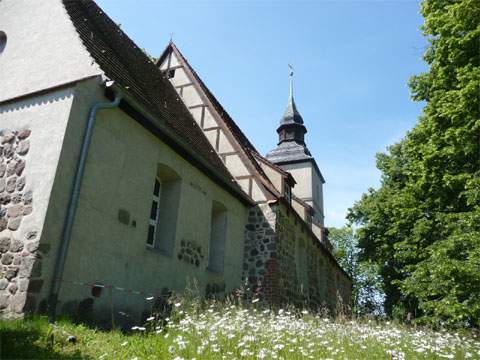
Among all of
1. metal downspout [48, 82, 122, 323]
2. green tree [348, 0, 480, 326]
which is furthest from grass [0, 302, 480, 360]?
green tree [348, 0, 480, 326]

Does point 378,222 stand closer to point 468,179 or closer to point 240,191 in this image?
point 468,179

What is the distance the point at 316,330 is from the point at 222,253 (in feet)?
15.4

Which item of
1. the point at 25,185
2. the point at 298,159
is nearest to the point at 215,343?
the point at 25,185

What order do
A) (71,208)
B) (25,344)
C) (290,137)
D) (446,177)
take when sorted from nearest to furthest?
(25,344)
(71,208)
(446,177)
(290,137)

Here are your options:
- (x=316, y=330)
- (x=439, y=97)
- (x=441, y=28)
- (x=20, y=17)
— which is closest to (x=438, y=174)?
(x=439, y=97)

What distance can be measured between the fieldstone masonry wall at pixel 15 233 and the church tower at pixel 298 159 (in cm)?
2493

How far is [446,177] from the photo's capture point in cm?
1062

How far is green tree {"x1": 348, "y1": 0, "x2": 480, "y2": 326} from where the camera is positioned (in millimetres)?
9625

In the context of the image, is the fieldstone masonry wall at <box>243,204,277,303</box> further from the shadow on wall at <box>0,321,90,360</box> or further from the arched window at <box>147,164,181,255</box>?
the shadow on wall at <box>0,321,90,360</box>

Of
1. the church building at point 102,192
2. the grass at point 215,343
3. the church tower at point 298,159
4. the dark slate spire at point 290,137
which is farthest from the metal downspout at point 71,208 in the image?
the dark slate spire at point 290,137

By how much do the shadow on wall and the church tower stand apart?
25980 mm

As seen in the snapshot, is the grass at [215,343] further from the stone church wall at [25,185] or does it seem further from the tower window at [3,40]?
the tower window at [3,40]

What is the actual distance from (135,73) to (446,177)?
28.8 ft

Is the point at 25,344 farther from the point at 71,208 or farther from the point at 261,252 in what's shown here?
the point at 261,252
